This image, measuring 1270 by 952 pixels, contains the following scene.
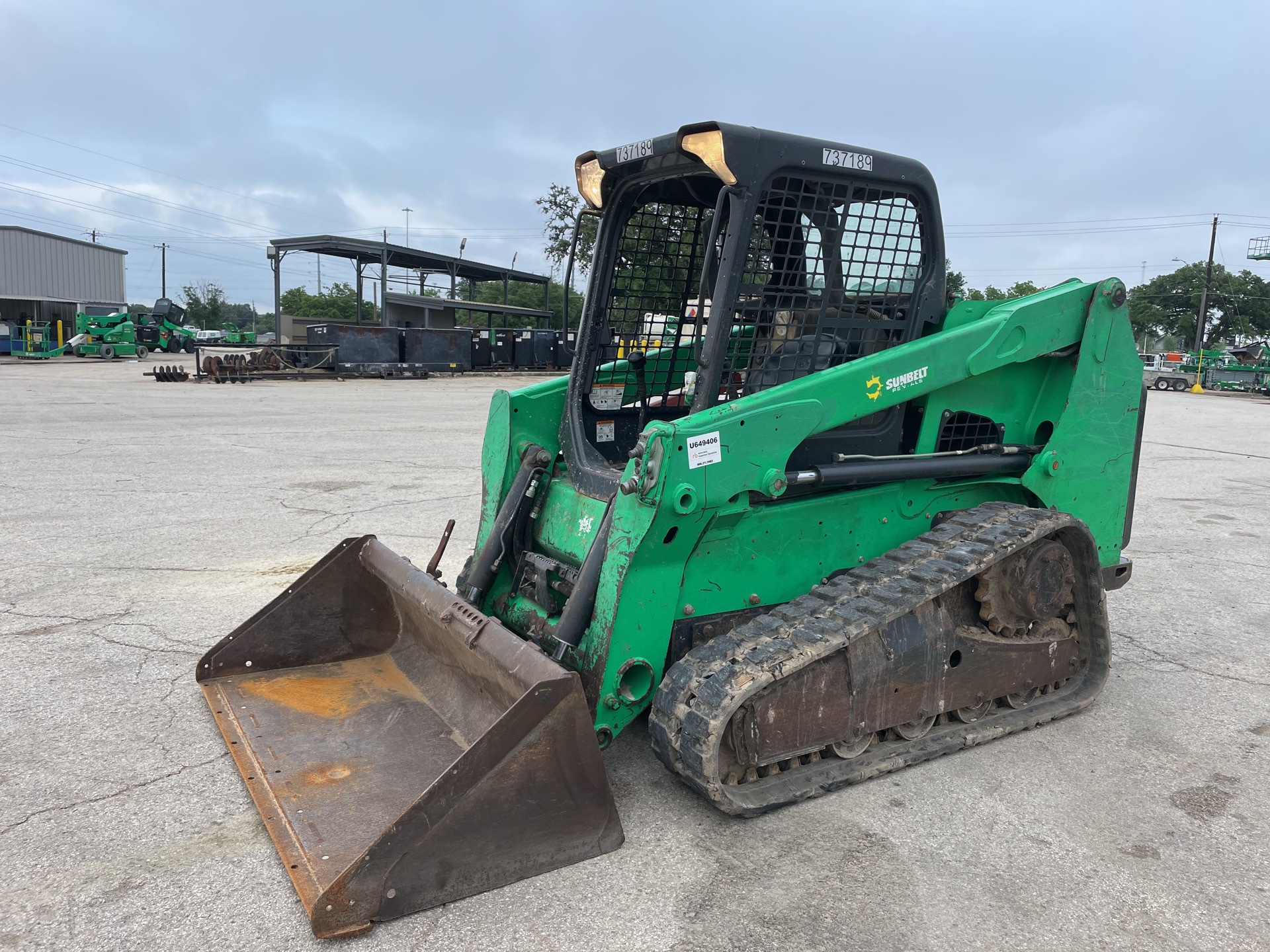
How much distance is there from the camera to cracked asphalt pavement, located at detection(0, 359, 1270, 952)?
2.64 m

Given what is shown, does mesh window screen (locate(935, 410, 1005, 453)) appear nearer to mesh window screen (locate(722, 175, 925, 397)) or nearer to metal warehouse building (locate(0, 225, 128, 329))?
mesh window screen (locate(722, 175, 925, 397))

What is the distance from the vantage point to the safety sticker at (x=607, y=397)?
446cm

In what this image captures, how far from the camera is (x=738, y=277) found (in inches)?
142

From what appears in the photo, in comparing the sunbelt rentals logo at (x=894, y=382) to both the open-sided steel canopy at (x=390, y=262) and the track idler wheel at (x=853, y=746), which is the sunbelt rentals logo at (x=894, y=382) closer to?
the track idler wheel at (x=853, y=746)

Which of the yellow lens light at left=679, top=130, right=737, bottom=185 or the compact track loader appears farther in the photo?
the yellow lens light at left=679, top=130, right=737, bottom=185

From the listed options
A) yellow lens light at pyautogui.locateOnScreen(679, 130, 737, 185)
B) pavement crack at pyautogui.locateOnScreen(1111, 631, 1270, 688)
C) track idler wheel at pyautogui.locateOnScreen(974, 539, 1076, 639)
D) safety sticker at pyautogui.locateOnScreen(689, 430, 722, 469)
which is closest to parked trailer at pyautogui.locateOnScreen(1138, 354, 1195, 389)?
pavement crack at pyautogui.locateOnScreen(1111, 631, 1270, 688)

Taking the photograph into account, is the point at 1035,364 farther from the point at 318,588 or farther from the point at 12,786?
the point at 12,786

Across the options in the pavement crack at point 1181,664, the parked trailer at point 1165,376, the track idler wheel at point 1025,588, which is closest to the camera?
the track idler wheel at point 1025,588

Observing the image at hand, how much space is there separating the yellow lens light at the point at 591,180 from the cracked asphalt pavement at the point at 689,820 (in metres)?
2.33

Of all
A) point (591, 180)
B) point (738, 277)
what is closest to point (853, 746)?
point (738, 277)

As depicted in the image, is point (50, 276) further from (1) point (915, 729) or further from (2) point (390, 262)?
(1) point (915, 729)

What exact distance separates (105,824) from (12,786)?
1.68ft

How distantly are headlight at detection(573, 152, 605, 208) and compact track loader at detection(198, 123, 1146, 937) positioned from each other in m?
0.02

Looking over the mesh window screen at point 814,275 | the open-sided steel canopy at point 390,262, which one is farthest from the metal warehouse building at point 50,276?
the mesh window screen at point 814,275
